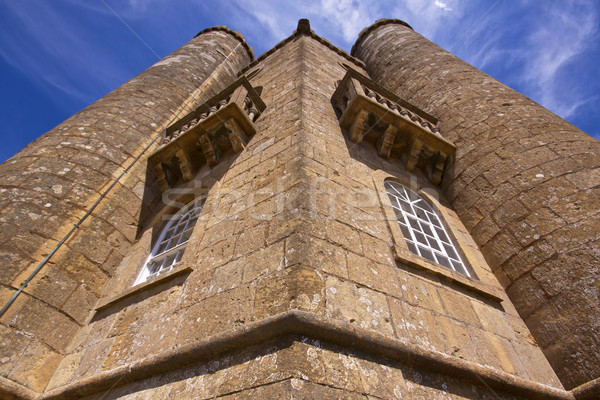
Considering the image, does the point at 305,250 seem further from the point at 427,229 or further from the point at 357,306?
the point at 427,229

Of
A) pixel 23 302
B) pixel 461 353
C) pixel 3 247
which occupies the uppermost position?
pixel 3 247

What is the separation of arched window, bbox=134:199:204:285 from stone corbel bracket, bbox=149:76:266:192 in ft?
2.71

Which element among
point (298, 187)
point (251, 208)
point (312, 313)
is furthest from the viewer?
point (251, 208)

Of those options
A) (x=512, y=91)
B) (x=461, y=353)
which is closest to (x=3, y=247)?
(x=461, y=353)

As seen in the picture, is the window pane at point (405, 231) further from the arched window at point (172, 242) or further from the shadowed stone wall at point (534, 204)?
the arched window at point (172, 242)

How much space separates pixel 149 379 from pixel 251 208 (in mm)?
1811

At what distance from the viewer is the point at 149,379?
2492 mm

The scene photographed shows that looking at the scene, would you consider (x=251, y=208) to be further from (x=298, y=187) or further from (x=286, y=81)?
(x=286, y=81)

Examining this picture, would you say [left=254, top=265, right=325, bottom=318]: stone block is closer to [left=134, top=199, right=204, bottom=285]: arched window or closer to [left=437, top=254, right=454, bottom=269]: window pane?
[left=134, top=199, right=204, bottom=285]: arched window

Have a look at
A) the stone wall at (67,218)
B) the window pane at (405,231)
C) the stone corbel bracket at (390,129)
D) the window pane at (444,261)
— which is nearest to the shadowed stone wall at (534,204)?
the stone corbel bracket at (390,129)

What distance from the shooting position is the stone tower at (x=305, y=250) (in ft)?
7.69

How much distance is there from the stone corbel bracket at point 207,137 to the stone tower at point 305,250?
4 centimetres

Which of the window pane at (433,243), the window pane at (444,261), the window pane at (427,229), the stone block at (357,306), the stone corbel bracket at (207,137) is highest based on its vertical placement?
the stone corbel bracket at (207,137)

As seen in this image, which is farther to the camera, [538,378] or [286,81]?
[286,81]
